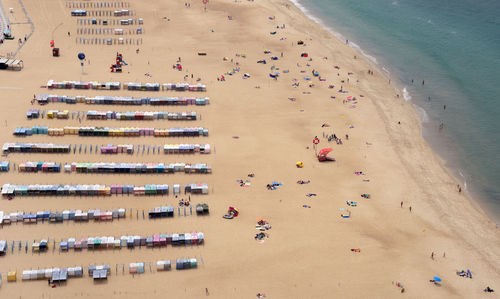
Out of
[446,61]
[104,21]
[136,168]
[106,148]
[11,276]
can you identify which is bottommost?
[11,276]

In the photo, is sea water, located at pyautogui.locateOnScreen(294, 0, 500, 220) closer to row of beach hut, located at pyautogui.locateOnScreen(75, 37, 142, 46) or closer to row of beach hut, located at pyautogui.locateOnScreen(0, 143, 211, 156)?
row of beach hut, located at pyautogui.locateOnScreen(0, 143, 211, 156)

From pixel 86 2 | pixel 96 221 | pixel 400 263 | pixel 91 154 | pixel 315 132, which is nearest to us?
pixel 400 263

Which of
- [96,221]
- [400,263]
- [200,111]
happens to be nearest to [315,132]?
[200,111]

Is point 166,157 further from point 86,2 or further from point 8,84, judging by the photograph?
point 86,2

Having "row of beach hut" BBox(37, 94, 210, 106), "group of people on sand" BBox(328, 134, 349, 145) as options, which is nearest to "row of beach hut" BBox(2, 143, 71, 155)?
"row of beach hut" BBox(37, 94, 210, 106)

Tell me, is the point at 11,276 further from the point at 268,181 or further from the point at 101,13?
the point at 101,13

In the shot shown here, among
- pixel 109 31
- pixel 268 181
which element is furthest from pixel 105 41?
pixel 268 181
